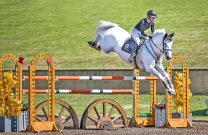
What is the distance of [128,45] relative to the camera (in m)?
14.7

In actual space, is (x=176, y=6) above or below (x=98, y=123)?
above

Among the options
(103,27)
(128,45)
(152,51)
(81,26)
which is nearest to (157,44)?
(152,51)

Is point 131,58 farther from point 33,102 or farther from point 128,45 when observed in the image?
point 33,102

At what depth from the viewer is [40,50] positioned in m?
31.0

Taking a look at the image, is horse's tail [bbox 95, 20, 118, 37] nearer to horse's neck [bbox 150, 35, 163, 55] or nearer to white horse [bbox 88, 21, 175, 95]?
white horse [bbox 88, 21, 175, 95]

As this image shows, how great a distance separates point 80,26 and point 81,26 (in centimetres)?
6

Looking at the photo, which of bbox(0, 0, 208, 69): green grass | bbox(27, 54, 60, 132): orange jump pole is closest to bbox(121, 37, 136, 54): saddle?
bbox(27, 54, 60, 132): orange jump pole

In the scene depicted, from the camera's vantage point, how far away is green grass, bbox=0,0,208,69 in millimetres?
29328

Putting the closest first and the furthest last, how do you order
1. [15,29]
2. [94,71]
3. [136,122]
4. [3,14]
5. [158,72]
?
[158,72] < [136,122] < [94,71] < [15,29] < [3,14]

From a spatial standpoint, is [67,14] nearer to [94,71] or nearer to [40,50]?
[40,50]

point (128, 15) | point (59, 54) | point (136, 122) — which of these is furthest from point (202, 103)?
point (128, 15)

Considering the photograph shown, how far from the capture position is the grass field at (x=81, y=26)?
2917cm

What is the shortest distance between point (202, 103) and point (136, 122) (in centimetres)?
702

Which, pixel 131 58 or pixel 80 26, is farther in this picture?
pixel 80 26
